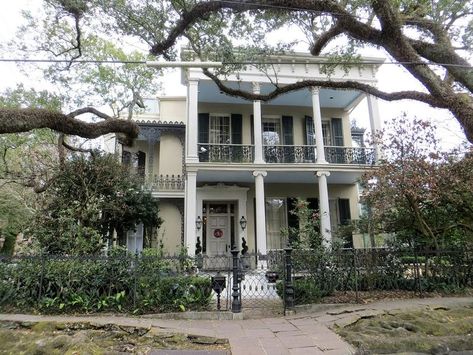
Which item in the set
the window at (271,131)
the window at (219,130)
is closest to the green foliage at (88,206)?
the window at (219,130)

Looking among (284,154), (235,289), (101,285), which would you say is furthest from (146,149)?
(235,289)

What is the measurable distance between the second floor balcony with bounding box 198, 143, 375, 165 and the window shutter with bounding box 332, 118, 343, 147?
41.5 inches

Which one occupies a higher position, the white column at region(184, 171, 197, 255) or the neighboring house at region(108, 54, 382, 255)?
the neighboring house at region(108, 54, 382, 255)

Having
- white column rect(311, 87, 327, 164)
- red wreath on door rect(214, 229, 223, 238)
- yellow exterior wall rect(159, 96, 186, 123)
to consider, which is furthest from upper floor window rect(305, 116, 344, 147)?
yellow exterior wall rect(159, 96, 186, 123)

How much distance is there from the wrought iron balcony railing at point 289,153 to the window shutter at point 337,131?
146 centimetres

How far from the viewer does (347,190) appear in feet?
49.2

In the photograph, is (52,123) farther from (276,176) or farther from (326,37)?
(276,176)

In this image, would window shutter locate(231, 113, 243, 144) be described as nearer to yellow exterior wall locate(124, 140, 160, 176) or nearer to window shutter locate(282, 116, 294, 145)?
window shutter locate(282, 116, 294, 145)

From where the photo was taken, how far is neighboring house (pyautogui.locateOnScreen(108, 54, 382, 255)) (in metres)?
12.9

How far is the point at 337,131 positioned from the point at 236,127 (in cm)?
446

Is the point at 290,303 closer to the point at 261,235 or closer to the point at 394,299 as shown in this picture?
the point at 394,299

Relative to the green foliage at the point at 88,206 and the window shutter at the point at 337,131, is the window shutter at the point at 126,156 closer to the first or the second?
the green foliage at the point at 88,206

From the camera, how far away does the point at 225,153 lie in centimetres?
1353

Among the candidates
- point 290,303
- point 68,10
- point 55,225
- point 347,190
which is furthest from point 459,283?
point 68,10
